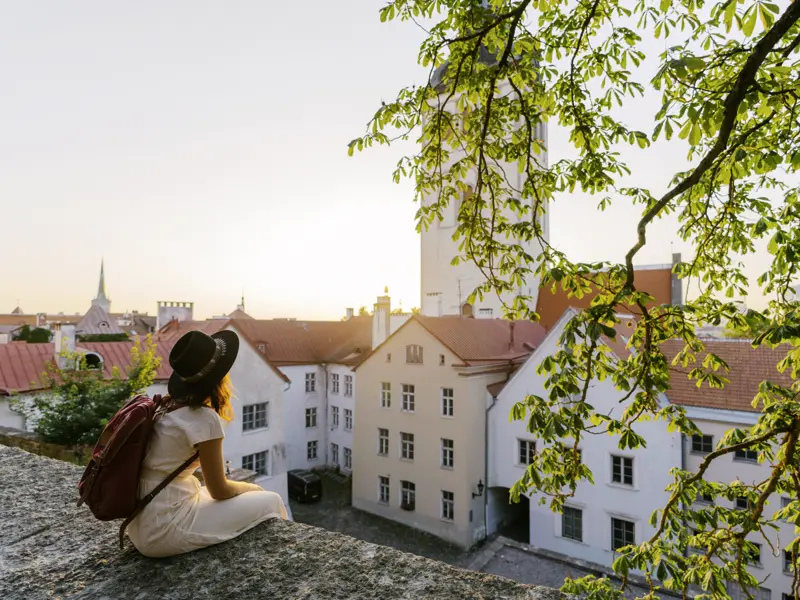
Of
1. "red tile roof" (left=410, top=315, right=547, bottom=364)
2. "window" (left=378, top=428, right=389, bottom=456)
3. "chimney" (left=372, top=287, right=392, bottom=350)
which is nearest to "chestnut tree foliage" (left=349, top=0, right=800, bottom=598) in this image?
"red tile roof" (left=410, top=315, right=547, bottom=364)

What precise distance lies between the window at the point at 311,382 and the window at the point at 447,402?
35.9 ft

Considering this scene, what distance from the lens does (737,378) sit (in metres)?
15.0

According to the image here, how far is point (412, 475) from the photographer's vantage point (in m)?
20.5

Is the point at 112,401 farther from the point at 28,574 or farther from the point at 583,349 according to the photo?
Answer: the point at 583,349

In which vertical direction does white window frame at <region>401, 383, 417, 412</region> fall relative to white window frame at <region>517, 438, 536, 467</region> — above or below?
above

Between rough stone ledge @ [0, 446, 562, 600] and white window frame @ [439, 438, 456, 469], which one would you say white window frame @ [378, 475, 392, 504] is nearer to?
white window frame @ [439, 438, 456, 469]

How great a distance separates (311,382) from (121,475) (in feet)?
87.5

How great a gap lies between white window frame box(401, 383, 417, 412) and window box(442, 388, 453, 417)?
148 cm

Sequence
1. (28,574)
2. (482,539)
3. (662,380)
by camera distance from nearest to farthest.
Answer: (28,574) < (662,380) < (482,539)

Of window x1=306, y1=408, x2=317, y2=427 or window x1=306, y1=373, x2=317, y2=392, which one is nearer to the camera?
window x1=306, y1=408, x2=317, y2=427

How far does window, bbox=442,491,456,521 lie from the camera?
754 inches

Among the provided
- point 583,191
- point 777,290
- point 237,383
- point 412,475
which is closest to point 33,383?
point 237,383

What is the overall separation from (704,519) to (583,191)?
2230 millimetres

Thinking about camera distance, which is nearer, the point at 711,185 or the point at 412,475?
the point at 711,185
